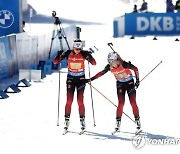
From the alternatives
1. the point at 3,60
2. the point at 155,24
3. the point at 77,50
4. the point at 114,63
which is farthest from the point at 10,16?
the point at 155,24

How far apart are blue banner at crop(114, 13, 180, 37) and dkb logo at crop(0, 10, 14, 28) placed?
1468 cm

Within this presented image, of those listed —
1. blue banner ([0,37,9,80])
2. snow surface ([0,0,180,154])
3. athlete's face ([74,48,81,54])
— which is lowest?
snow surface ([0,0,180,154])

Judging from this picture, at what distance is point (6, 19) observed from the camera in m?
22.7

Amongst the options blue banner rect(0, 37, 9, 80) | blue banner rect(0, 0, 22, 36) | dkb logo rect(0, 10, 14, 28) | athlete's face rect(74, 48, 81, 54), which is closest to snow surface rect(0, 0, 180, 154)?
blue banner rect(0, 37, 9, 80)

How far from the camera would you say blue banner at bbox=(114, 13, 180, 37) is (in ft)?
119

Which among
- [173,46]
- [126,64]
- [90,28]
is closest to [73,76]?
[126,64]

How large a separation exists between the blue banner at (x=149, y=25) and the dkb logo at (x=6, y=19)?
14682 millimetres

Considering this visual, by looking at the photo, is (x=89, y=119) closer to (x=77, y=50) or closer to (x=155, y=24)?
(x=77, y=50)

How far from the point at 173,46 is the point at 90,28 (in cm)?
1314

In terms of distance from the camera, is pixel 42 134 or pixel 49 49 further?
pixel 49 49

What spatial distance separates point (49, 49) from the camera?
2391 cm

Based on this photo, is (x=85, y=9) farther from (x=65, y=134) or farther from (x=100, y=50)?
(x=65, y=134)

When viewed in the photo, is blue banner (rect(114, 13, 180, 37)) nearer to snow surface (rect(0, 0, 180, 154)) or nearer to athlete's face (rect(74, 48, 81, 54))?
snow surface (rect(0, 0, 180, 154))

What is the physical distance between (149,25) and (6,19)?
1580cm
